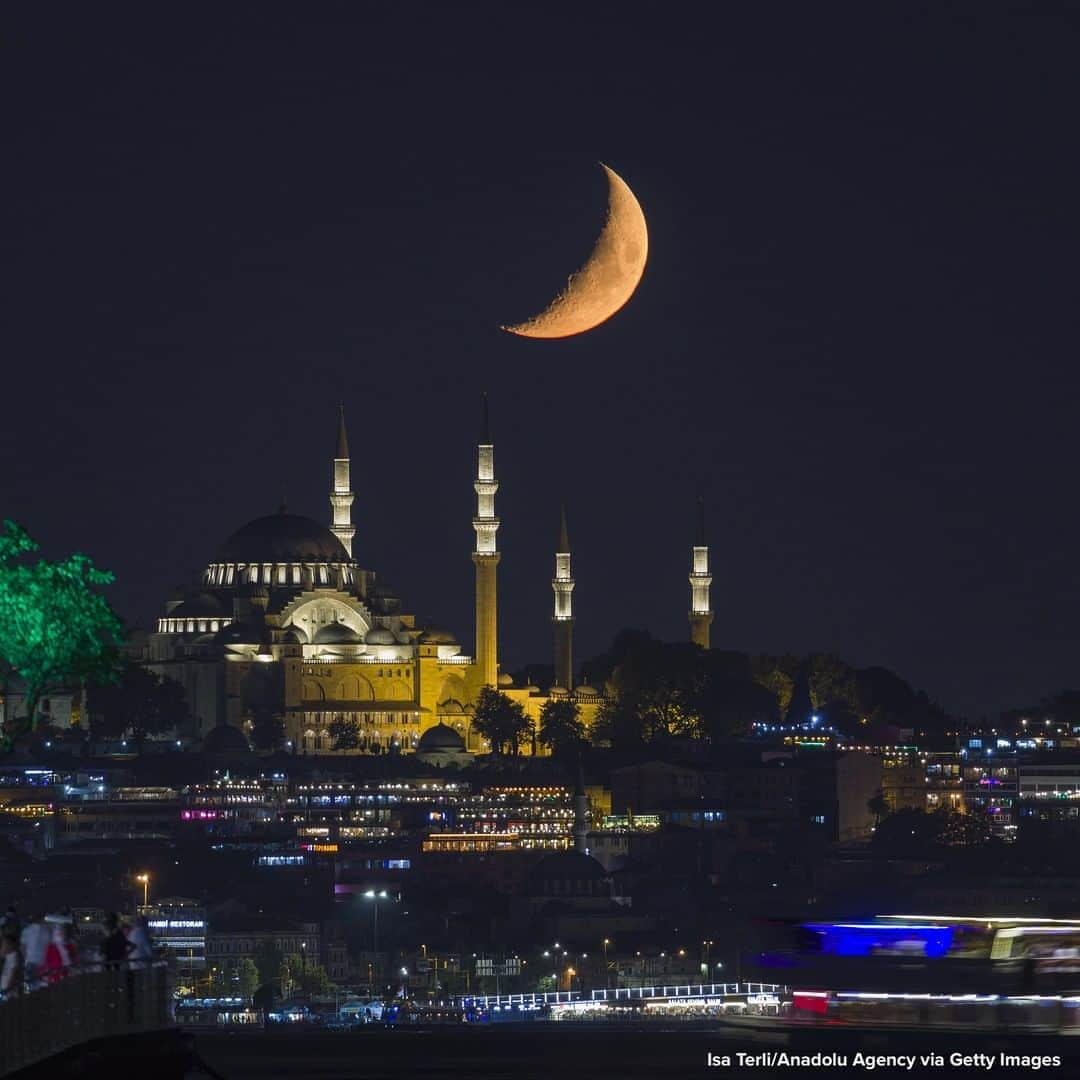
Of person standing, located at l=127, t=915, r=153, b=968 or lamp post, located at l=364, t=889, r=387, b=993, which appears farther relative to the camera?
lamp post, located at l=364, t=889, r=387, b=993

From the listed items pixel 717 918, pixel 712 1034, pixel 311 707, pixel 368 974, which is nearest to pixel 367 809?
pixel 311 707

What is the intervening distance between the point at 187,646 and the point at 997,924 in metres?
138

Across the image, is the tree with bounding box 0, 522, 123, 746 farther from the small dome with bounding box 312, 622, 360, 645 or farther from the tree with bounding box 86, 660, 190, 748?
the small dome with bounding box 312, 622, 360, 645

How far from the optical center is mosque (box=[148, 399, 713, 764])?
17150 cm

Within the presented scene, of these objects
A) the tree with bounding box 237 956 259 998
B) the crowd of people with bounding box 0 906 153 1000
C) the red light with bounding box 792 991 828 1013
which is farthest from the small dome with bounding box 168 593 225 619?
the crowd of people with bounding box 0 906 153 1000

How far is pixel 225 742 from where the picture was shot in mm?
168125

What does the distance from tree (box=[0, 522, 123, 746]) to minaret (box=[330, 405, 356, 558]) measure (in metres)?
133

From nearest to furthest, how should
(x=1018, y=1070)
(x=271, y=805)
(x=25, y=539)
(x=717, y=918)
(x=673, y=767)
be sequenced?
1. (x=1018, y=1070)
2. (x=25, y=539)
3. (x=717, y=918)
4. (x=271, y=805)
5. (x=673, y=767)

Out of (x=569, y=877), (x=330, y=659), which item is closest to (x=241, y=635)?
(x=330, y=659)

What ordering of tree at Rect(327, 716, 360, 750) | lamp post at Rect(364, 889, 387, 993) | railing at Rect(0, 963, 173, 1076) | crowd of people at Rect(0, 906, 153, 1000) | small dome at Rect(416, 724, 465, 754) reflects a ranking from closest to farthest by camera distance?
railing at Rect(0, 963, 173, 1076), crowd of people at Rect(0, 906, 153, 1000), lamp post at Rect(364, 889, 387, 993), small dome at Rect(416, 724, 465, 754), tree at Rect(327, 716, 360, 750)

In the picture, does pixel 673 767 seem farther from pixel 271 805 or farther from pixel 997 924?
pixel 997 924

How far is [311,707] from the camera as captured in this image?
17375cm

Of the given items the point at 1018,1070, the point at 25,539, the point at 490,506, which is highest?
the point at 490,506

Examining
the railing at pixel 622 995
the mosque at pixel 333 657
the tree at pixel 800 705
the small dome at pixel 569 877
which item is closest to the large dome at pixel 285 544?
the mosque at pixel 333 657
